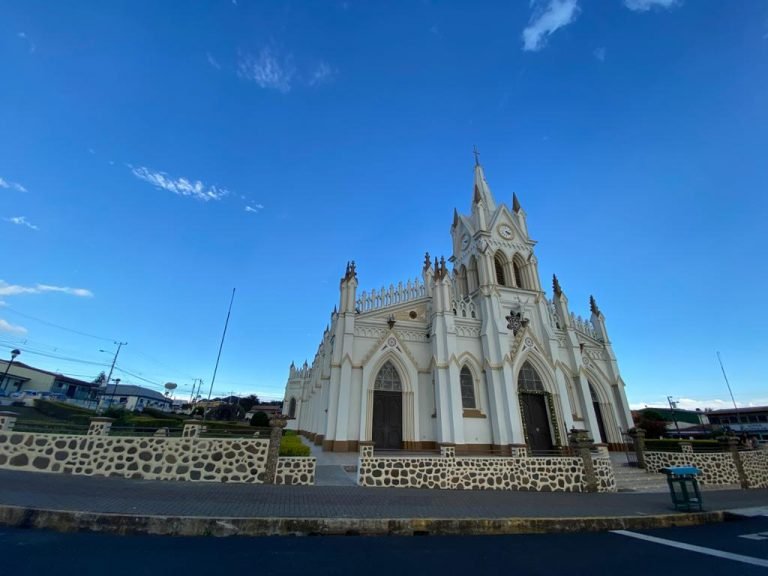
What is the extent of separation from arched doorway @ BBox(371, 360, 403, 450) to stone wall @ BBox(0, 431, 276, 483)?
8953 mm

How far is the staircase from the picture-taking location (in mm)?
12086

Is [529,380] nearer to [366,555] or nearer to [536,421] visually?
[536,421]

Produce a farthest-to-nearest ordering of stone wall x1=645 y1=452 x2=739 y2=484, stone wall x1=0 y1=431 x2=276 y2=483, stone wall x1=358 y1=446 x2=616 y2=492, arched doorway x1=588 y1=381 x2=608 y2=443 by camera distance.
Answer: arched doorway x1=588 y1=381 x2=608 y2=443
stone wall x1=645 y1=452 x2=739 y2=484
stone wall x1=358 y1=446 x2=616 y2=492
stone wall x1=0 y1=431 x2=276 y2=483

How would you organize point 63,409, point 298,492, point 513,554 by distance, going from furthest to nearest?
point 63,409
point 298,492
point 513,554

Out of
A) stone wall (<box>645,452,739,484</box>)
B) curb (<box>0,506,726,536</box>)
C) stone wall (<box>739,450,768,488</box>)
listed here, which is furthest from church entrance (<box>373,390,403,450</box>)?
stone wall (<box>739,450,768,488</box>)

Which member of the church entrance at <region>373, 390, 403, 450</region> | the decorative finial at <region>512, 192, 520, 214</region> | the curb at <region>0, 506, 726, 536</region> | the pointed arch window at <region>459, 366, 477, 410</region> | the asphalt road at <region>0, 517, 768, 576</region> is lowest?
the asphalt road at <region>0, 517, 768, 576</region>

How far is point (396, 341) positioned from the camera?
61.9 feet

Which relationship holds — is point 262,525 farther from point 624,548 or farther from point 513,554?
point 624,548

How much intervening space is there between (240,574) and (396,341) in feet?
50.0

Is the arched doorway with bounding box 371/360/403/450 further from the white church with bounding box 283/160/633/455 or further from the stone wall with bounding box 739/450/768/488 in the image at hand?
the stone wall with bounding box 739/450/768/488

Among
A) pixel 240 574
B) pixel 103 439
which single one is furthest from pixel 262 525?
pixel 103 439

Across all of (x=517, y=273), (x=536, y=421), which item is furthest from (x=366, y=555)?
(x=517, y=273)

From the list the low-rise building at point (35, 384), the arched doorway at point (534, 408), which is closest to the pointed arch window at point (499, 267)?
the arched doorway at point (534, 408)

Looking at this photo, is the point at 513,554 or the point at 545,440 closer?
the point at 513,554
